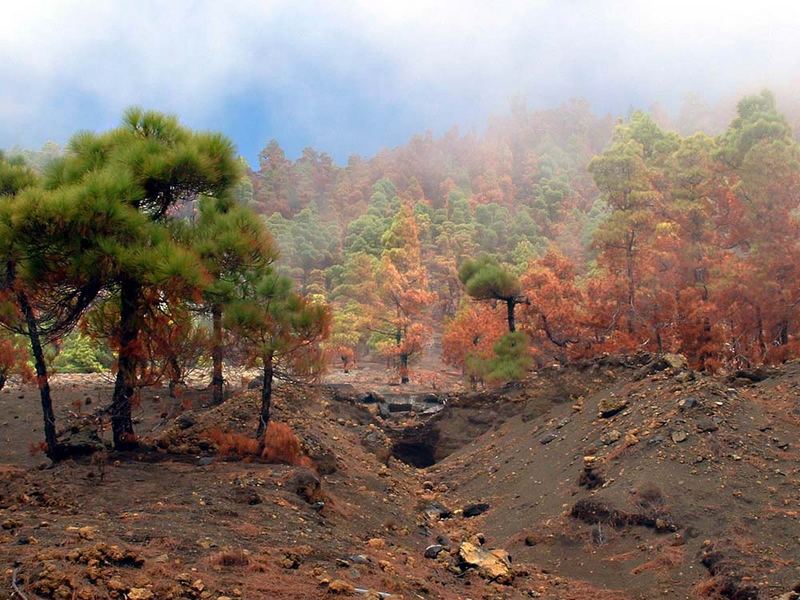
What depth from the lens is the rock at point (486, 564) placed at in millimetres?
7621

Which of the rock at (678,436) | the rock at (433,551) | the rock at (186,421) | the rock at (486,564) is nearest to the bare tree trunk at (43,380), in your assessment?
the rock at (186,421)

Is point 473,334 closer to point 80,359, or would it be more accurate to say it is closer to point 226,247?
point 80,359

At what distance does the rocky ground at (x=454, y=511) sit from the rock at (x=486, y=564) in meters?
0.02

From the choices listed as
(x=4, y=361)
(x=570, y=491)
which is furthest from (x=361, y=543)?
(x=4, y=361)

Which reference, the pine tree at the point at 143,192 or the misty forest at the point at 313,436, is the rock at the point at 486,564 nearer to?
the misty forest at the point at 313,436

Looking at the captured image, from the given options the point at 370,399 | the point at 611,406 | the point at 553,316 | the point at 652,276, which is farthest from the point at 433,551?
the point at 652,276

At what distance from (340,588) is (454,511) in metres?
7.48

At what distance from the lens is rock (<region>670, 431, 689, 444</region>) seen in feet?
34.3

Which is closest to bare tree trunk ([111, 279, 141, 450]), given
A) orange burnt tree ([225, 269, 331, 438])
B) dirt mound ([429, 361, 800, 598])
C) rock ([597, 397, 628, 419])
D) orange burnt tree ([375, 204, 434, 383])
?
orange burnt tree ([225, 269, 331, 438])

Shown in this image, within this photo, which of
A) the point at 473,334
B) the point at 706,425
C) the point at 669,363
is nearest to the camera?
the point at 706,425

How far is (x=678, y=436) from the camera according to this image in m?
10.6

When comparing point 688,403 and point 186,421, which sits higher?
point 688,403

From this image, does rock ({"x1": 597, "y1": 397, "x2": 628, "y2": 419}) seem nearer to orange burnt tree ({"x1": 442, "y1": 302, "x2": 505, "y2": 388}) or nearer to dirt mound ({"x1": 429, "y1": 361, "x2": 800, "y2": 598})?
dirt mound ({"x1": 429, "y1": 361, "x2": 800, "y2": 598})

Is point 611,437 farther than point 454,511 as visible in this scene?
No
